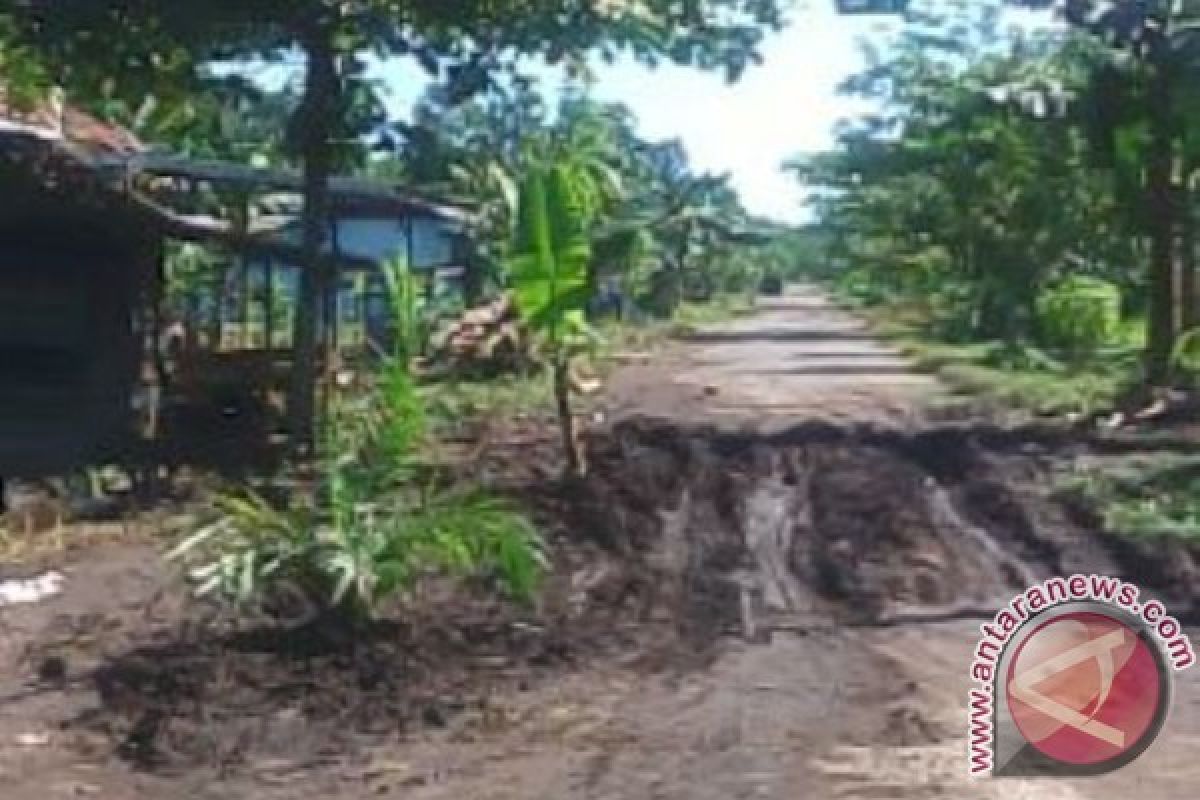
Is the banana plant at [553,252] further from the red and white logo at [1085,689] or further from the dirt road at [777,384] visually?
the red and white logo at [1085,689]

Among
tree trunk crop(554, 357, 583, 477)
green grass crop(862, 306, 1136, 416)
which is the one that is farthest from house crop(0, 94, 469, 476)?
green grass crop(862, 306, 1136, 416)

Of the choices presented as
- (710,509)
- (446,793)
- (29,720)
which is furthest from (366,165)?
(446,793)

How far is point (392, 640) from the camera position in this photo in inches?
412

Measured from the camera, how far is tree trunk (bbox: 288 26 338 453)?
18125mm

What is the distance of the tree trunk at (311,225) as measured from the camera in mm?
18125

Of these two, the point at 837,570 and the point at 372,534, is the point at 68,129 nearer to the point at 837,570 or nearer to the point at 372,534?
the point at 837,570

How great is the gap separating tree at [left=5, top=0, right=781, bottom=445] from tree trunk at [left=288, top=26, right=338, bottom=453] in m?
0.01

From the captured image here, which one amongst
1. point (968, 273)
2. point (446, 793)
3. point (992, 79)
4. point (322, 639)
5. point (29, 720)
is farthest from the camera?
point (968, 273)

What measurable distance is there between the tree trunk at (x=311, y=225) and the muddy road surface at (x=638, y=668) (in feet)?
10.4

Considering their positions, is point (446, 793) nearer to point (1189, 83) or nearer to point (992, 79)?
point (1189, 83)

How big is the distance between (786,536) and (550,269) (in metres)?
2.90

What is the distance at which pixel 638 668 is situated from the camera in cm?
1018

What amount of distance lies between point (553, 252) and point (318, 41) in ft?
13.0

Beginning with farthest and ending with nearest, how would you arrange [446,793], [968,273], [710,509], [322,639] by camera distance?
[968,273] < [710,509] < [322,639] < [446,793]
